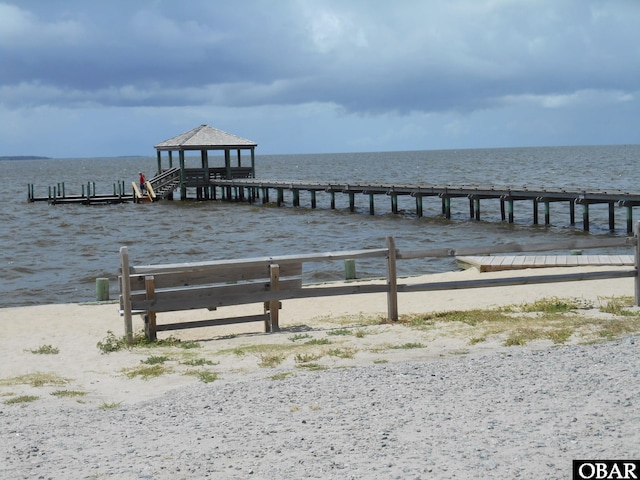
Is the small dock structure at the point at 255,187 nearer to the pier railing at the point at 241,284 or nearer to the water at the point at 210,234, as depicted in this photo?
the water at the point at 210,234

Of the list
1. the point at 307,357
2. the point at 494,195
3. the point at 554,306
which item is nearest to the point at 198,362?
the point at 307,357

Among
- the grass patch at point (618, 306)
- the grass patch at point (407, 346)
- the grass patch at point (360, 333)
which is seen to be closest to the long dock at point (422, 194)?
the grass patch at point (618, 306)

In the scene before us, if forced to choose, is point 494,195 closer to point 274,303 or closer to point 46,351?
point 274,303

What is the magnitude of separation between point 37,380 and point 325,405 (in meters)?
3.50

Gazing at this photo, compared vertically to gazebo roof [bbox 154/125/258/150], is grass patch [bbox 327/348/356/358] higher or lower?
lower

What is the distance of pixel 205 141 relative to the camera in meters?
52.9

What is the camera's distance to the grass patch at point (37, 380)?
8836 millimetres

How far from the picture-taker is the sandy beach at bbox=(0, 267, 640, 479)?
576cm

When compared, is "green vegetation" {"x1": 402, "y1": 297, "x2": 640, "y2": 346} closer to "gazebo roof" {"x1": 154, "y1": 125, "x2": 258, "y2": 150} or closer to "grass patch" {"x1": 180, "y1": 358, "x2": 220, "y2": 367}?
"grass patch" {"x1": 180, "y1": 358, "x2": 220, "y2": 367}

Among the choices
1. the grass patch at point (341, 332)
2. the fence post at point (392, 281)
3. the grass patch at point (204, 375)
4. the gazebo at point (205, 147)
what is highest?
the gazebo at point (205, 147)

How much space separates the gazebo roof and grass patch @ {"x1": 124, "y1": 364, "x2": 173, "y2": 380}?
144ft

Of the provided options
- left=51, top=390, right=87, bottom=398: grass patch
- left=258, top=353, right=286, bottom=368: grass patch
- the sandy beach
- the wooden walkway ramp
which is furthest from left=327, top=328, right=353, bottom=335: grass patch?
the wooden walkway ramp

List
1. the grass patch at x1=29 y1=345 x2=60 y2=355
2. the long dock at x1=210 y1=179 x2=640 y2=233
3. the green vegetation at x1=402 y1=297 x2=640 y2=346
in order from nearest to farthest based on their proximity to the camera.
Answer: the green vegetation at x1=402 y1=297 x2=640 y2=346
the grass patch at x1=29 y1=345 x2=60 y2=355
the long dock at x1=210 y1=179 x2=640 y2=233

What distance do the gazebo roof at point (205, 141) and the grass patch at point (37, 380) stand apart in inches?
1720
